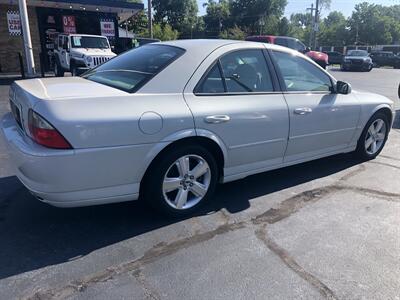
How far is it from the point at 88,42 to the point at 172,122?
14.3m

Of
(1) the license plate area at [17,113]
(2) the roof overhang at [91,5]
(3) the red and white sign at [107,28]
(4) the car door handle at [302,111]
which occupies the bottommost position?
(4) the car door handle at [302,111]

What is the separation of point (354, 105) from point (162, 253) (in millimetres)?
3167

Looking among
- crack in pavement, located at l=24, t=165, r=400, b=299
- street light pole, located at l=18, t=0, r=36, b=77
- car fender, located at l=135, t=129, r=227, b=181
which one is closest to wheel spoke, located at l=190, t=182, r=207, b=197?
crack in pavement, located at l=24, t=165, r=400, b=299

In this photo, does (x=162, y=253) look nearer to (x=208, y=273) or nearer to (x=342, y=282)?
(x=208, y=273)

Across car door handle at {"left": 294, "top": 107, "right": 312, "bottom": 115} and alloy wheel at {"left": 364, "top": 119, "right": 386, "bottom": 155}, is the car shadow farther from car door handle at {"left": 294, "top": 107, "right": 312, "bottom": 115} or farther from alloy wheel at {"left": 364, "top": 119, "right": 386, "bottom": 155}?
alloy wheel at {"left": 364, "top": 119, "right": 386, "bottom": 155}

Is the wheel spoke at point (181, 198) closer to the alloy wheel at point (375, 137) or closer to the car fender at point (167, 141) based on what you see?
the car fender at point (167, 141)

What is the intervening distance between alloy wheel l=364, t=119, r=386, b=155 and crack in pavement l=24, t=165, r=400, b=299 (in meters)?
1.18

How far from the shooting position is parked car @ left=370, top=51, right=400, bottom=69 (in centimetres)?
3626

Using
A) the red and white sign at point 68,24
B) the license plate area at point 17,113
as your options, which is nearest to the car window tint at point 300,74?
the license plate area at point 17,113

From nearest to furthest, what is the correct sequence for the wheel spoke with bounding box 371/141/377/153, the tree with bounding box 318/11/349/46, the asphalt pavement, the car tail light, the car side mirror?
1. the asphalt pavement
2. the car tail light
3. the car side mirror
4. the wheel spoke with bounding box 371/141/377/153
5. the tree with bounding box 318/11/349/46

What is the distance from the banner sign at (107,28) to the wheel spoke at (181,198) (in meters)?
20.7

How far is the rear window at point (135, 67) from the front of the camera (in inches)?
132

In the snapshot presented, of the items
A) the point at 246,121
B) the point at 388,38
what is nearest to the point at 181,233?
the point at 246,121

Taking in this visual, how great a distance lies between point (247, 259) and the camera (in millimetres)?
2920
